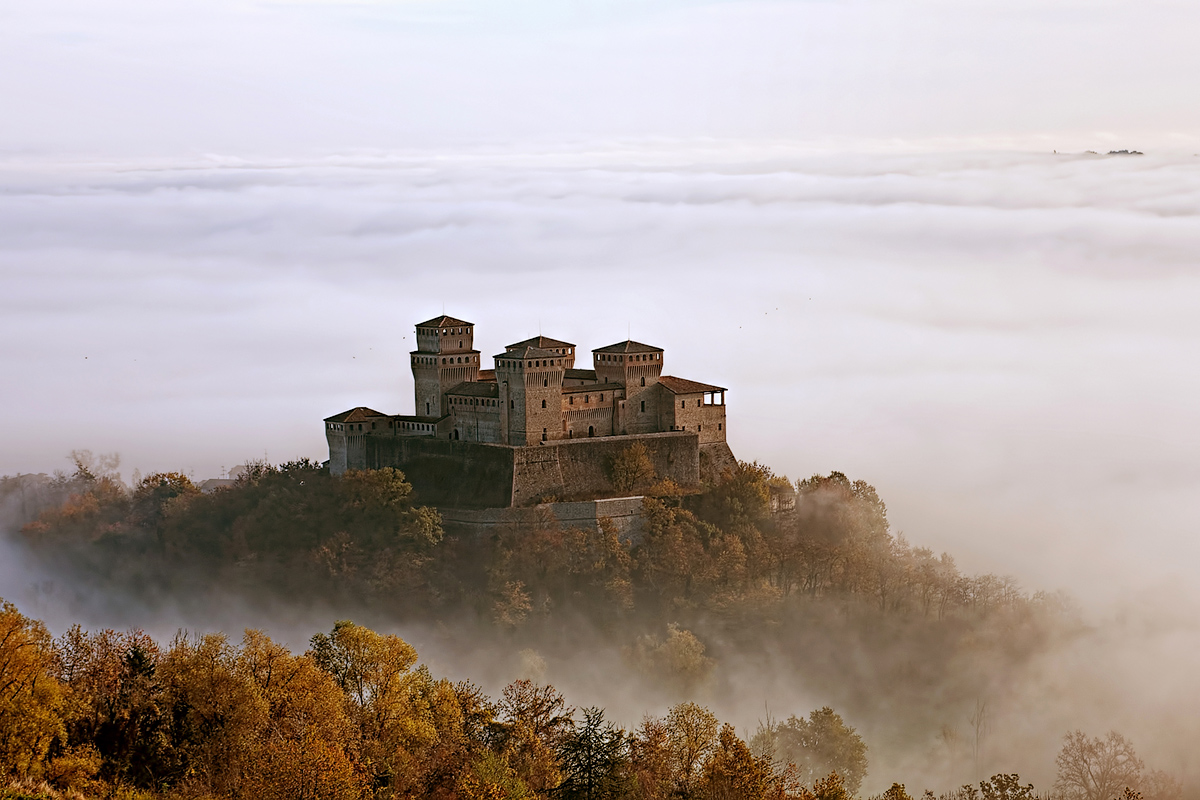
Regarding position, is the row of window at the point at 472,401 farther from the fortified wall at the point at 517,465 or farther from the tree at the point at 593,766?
the tree at the point at 593,766

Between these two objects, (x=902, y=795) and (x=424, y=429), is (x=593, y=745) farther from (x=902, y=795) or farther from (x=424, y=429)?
(x=424, y=429)

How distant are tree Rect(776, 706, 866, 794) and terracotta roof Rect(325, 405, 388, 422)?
82.2 ft

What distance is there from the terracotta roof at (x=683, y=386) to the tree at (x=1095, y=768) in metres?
22.9

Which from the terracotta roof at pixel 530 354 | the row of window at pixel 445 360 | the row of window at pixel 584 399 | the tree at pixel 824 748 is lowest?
the tree at pixel 824 748

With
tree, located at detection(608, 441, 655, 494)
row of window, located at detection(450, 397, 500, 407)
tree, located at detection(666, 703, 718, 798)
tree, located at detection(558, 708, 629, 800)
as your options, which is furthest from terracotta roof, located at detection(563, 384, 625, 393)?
tree, located at detection(558, 708, 629, 800)

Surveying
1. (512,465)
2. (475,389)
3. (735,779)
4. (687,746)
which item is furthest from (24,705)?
(475,389)

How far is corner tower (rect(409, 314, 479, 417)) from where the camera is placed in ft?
257

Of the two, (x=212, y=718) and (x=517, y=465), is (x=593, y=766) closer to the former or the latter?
(x=212, y=718)

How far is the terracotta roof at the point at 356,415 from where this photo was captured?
80188mm

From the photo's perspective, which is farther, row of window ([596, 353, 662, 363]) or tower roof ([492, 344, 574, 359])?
row of window ([596, 353, 662, 363])

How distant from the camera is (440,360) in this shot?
78000 millimetres

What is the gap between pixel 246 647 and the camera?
1822 inches

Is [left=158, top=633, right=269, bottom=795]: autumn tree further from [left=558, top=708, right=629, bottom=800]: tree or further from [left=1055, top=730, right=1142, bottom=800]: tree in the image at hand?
[left=1055, top=730, right=1142, bottom=800]: tree

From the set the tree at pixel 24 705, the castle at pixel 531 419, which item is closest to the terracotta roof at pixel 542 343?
the castle at pixel 531 419
